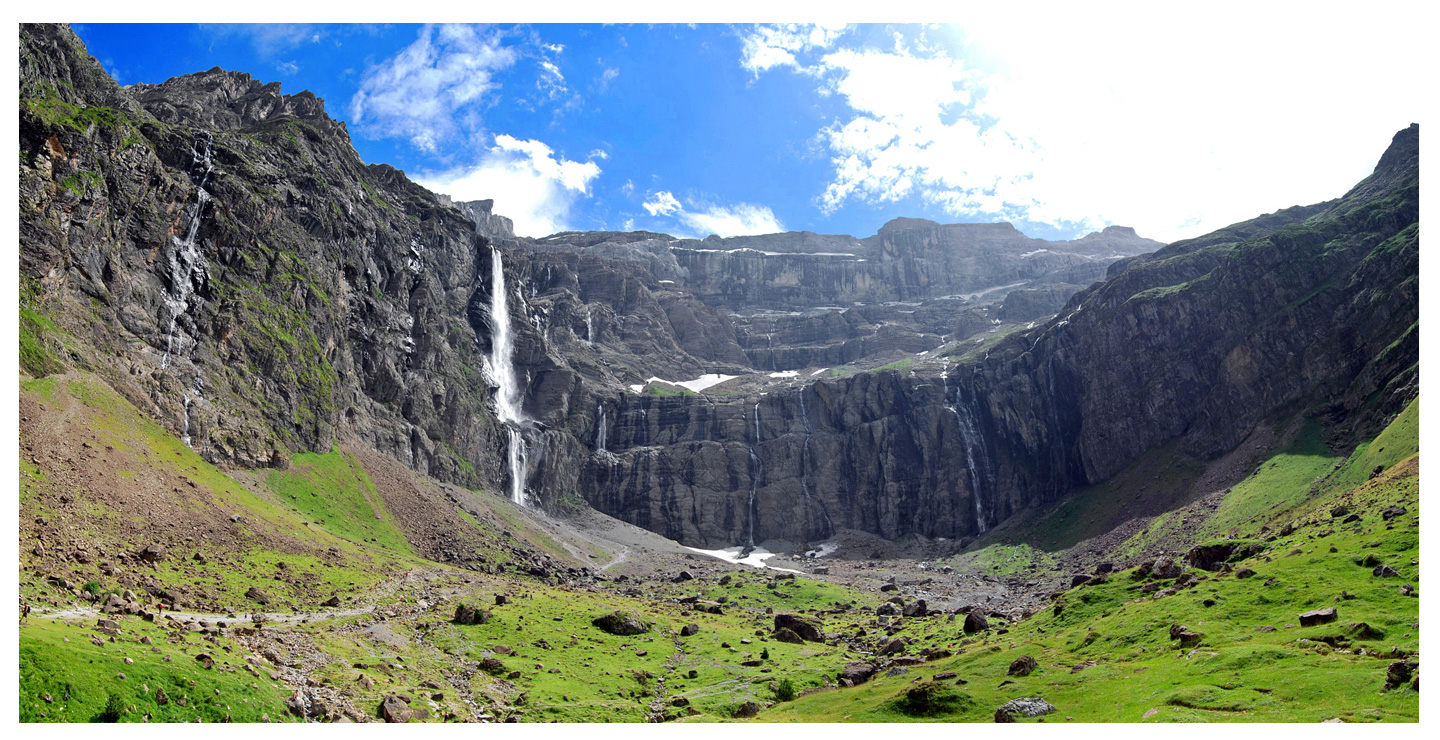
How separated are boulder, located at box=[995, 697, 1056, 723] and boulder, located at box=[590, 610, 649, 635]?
134 feet

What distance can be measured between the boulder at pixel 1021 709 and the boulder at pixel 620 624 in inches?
1603

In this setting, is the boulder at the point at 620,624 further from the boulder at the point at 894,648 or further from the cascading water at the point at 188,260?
the cascading water at the point at 188,260

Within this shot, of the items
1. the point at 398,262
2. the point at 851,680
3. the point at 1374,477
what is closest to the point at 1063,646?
the point at 851,680

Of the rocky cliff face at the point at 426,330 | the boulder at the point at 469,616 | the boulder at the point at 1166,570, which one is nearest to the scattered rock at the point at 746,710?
the boulder at the point at 469,616

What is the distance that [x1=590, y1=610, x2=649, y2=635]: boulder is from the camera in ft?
232

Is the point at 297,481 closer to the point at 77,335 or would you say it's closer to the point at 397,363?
the point at 77,335

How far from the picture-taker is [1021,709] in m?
36.7

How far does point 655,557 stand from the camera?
150 meters

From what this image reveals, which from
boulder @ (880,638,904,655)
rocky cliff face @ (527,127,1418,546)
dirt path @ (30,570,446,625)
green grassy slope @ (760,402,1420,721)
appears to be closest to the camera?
green grassy slope @ (760,402,1420,721)

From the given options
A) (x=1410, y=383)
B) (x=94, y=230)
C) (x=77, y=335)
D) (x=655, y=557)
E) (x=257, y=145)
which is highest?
A: (x=257, y=145)

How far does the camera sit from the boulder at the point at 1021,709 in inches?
1427

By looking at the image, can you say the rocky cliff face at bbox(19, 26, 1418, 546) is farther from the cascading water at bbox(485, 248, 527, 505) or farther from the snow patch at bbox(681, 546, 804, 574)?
the snow patch at bbox(681, 546, 804, 574)

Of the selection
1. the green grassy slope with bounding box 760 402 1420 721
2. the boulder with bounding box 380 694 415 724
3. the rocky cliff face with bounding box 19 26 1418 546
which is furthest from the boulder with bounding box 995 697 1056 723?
the rocky cliff face with bounding box 19 26 1418 546
